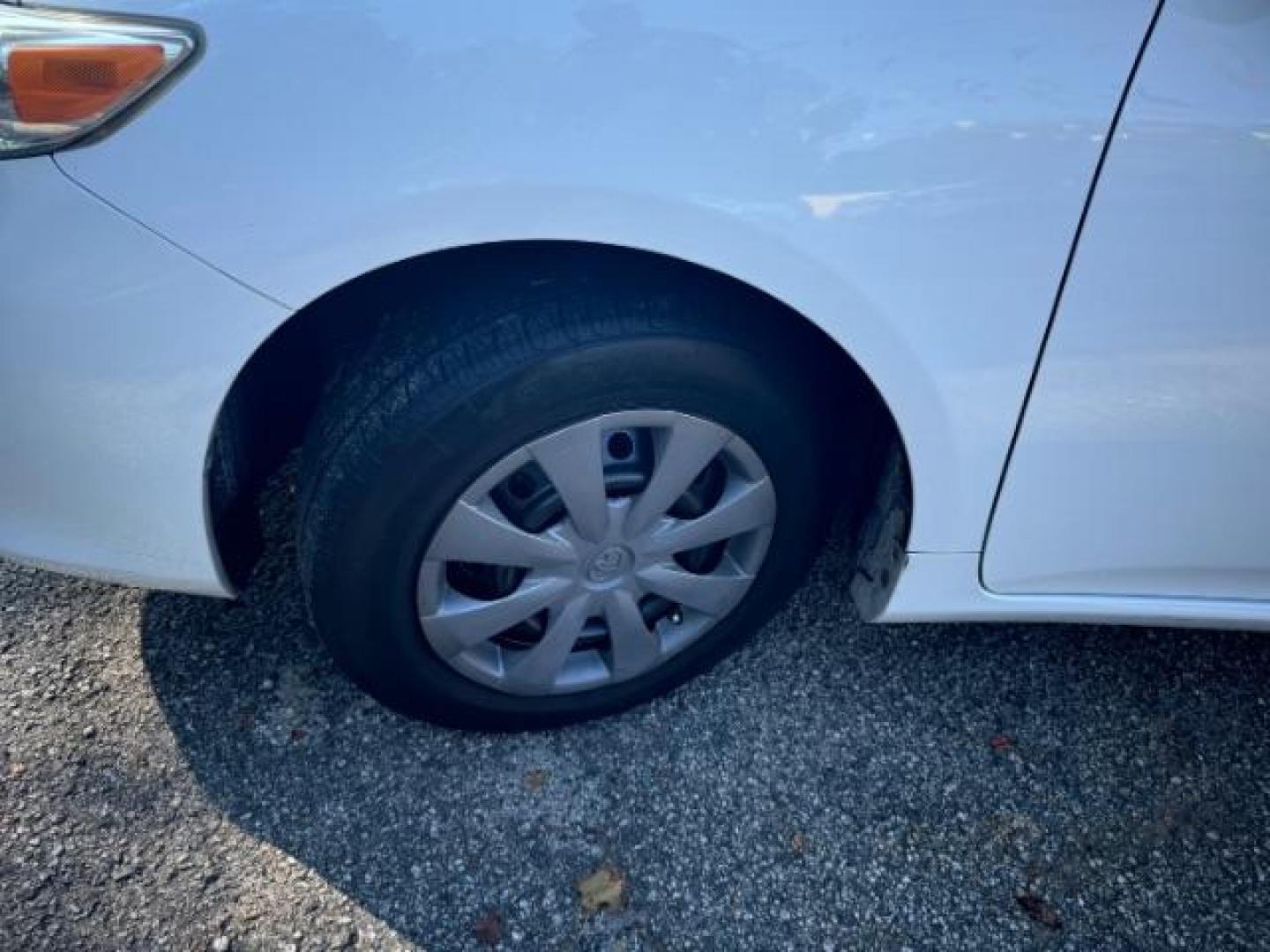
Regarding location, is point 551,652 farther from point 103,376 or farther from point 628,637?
point 103,376

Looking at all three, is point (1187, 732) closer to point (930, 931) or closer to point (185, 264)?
point (930, 931)

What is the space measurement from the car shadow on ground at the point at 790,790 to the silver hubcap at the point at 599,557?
0.70 feet

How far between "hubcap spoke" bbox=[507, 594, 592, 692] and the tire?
0.02 meters

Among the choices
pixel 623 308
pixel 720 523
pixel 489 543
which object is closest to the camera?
pixel 623 308

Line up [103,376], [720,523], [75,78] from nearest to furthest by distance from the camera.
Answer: [75,78]
[103,376]
[720,523]

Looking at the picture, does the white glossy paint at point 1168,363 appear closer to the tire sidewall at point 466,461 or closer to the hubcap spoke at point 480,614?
the tire sidewall at point 466,461

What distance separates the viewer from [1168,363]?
5.22 feet

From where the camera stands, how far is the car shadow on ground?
189 centimetres

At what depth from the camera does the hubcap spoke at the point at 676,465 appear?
1715 mm

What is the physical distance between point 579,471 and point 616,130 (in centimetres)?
52

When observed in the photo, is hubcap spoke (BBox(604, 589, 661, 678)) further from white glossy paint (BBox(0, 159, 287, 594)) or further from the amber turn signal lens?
the amber turn signal lens

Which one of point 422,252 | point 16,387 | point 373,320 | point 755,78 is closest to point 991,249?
point 755,78

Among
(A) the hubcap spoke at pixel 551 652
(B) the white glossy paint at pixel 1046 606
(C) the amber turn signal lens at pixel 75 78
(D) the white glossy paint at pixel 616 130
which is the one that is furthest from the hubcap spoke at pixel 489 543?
(C) the amber turn signal lens at pixel 75 78

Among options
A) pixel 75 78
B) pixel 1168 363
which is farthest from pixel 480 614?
pixel 1168 363
